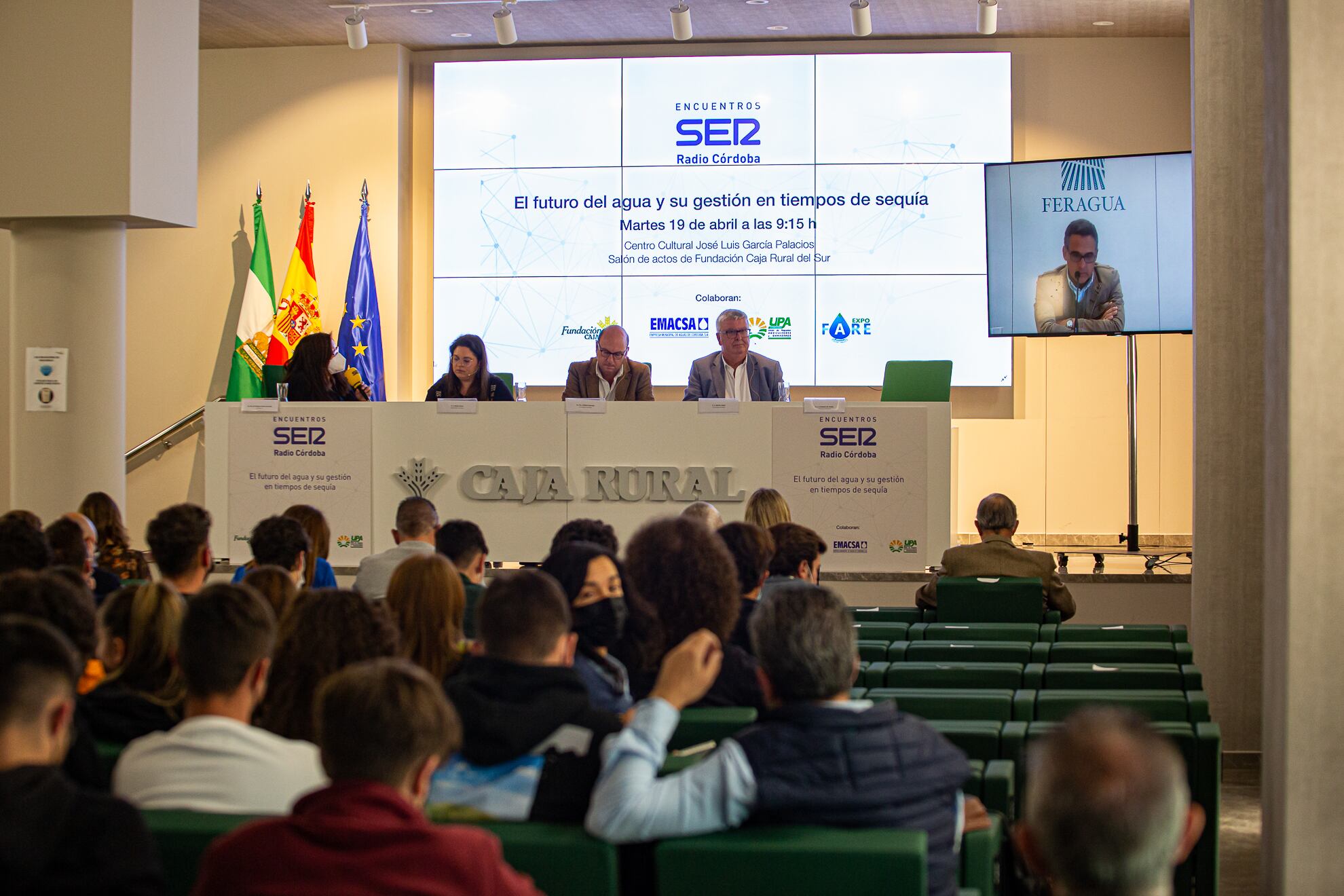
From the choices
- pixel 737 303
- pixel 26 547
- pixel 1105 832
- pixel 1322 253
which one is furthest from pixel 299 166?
pixel 1105 832

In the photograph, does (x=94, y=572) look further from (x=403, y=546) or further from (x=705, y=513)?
(x=705, y=513)

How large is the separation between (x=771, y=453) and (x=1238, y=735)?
8.42ft

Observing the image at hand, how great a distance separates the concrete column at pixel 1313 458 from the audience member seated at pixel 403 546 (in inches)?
107

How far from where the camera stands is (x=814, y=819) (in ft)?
6.85

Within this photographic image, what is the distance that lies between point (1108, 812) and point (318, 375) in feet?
21.7

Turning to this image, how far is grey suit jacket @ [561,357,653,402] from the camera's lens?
24.3 ft

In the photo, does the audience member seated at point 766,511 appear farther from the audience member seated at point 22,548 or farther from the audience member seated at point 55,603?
the audience member seated at point 55,603

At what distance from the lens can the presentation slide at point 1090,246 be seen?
8.27 meters

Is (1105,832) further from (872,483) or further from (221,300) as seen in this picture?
(221,300)

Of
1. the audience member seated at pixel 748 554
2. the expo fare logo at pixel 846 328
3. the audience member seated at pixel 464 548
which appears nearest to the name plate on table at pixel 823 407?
the audience member seated at pixel 464 548

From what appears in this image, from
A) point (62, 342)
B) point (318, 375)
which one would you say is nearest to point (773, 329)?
point (318, 375)

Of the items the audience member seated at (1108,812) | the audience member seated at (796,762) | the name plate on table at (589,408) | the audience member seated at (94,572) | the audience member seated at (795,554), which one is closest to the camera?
the audience member seated at (1108,812)

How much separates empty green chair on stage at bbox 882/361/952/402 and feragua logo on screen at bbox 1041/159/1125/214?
1908 millimetres

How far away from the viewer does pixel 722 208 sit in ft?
35.1
